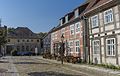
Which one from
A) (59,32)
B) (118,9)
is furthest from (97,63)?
(59,32)

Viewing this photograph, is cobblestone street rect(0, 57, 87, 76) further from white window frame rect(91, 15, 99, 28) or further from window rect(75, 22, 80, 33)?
window rect(75, 22, 80, 33)

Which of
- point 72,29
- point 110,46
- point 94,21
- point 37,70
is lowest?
point 37,70

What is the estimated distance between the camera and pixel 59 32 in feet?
152

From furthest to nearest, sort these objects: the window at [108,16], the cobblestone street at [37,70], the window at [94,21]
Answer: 1. the window at [94,21]
2. the window at [108,16]
3. the cobblestone street at [37,70]

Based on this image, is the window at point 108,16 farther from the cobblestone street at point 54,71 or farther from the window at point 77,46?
the window at point 77,46

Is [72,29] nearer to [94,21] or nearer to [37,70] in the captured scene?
[94,21]

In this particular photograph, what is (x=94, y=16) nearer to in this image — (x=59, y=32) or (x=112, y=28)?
(x=112, y=28)

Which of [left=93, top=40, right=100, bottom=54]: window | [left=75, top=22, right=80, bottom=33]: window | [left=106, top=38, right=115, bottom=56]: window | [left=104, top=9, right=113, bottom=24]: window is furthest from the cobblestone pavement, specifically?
[left=75, top=22, right=80, bottom=33]: window

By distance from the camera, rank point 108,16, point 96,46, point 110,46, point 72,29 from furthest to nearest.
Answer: point 72,29 → point 96,46 → point 108,16 → point 110,46

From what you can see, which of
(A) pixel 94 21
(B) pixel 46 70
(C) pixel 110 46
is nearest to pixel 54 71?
(B) pixel 46 70

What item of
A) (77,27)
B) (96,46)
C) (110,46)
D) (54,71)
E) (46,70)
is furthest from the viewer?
(77,27)

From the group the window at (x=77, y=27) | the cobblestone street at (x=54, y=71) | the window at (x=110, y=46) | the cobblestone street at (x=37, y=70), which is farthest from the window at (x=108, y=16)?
the window at (x=77, y=27)

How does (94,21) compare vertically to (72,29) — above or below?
above

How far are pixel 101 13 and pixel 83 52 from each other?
738 centimetres
